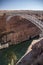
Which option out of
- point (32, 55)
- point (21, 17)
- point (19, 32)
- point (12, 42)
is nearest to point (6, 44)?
point (12, 42)

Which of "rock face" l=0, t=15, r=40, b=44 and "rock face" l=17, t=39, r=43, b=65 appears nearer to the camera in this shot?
"rock face" l=17, t=39, r=43, b=65

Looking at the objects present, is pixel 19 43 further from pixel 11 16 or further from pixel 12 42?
pixel 11 16

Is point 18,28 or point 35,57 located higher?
point 35,57

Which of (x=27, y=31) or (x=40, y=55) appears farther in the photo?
(x=27, y=31)

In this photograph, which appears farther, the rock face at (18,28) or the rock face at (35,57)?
the rock face at (18,28)

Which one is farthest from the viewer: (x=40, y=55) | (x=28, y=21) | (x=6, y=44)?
(x=28, y=21)

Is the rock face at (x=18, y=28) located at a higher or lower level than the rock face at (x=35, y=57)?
lower

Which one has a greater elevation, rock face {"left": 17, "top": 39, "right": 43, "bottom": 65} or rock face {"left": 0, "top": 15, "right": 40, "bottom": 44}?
rock face {"left": 17, "top": 39, "right": 43, "bottom": 65}

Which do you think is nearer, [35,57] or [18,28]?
[35,57]
